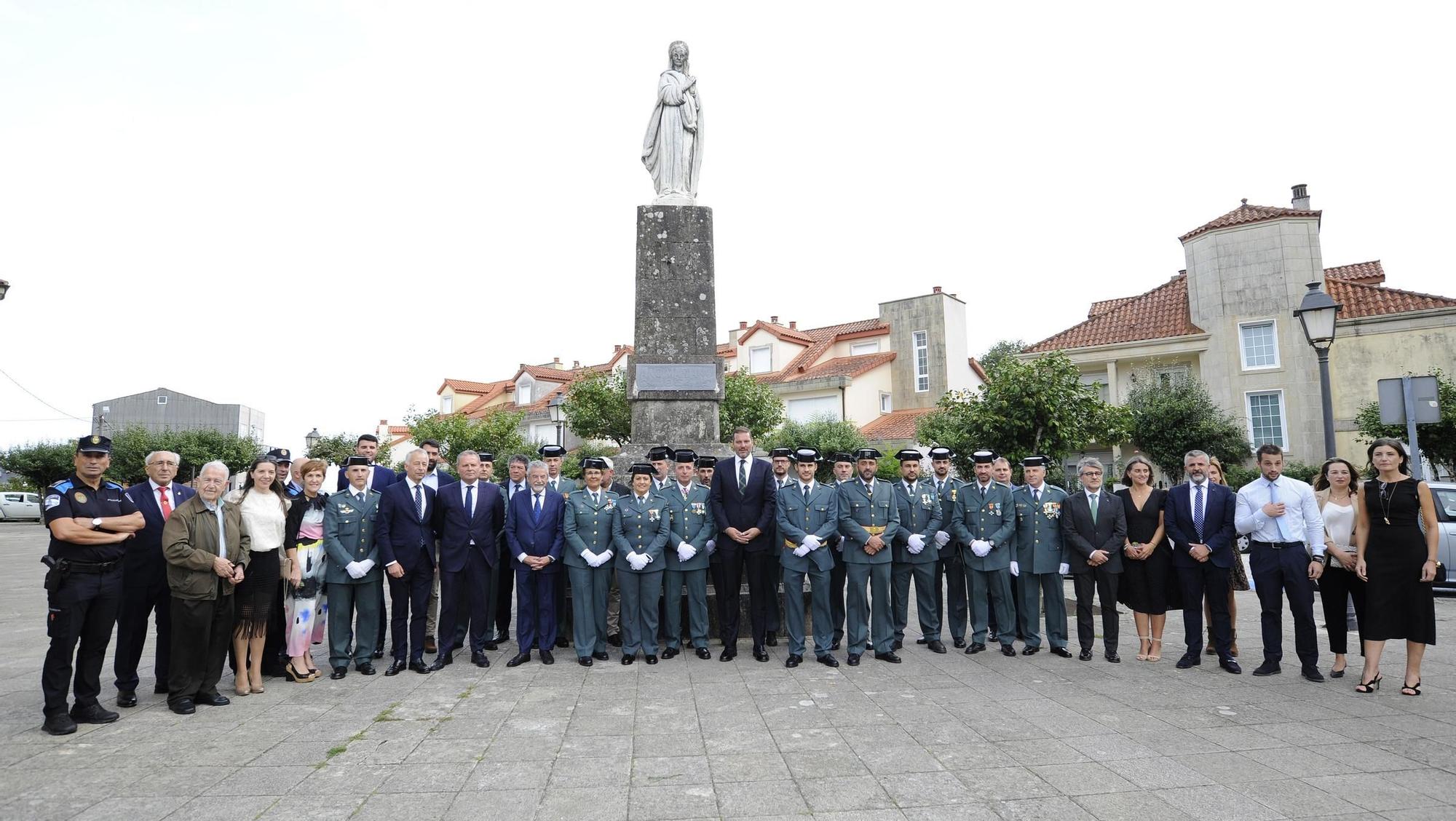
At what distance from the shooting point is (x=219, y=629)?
20.2 feet

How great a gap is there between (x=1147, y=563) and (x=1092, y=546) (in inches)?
19.7

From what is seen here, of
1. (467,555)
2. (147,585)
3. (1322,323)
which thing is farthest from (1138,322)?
(147,585)

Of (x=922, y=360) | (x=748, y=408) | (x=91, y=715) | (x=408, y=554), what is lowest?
(x=91, y=715)

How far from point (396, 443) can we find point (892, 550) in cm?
5188

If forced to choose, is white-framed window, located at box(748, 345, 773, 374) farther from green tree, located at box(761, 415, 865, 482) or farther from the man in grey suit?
the man in grey suit

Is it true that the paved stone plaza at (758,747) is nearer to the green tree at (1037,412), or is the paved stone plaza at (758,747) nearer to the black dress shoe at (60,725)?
the black dress shoe at (60,725)

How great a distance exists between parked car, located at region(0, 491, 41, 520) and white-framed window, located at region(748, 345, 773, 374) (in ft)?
118

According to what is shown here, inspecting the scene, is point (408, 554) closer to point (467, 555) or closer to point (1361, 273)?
point (467, 555)

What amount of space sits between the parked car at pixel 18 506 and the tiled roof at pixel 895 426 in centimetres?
4089

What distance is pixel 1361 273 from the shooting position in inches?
1176

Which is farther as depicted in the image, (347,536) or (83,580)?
(347,536)

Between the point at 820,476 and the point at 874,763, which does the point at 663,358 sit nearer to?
the point at 874,763

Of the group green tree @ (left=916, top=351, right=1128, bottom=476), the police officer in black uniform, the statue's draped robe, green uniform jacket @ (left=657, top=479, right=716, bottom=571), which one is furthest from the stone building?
the police officer in black uniform

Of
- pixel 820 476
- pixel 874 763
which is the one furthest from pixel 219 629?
pixel 820 476
